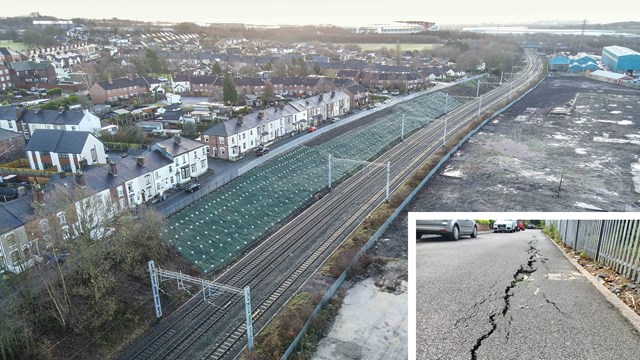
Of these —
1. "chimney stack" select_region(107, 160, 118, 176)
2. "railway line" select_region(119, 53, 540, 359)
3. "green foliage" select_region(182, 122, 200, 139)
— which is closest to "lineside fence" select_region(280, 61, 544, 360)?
"railway line" select_region(119, 53, 540, 359)

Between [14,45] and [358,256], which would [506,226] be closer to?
[358,256]

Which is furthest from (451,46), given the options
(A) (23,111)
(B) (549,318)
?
(B) (549,318)

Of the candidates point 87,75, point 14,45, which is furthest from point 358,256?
point 14,45

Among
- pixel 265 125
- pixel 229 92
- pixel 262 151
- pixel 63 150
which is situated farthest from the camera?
pixel 229 92

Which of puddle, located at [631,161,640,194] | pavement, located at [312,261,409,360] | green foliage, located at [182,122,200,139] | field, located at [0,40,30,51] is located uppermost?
field, located at [0,40,30,51]

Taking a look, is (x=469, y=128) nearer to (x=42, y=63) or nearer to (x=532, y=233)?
(x=532, y=233)

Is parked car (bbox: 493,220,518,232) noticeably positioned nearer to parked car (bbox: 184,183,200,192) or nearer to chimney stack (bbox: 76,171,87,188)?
chimney stack (bbox: 76,171,87,188)

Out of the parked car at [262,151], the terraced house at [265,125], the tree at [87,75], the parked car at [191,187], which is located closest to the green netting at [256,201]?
the parked car at [191,187]

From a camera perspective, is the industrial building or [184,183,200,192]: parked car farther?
the industrial building
